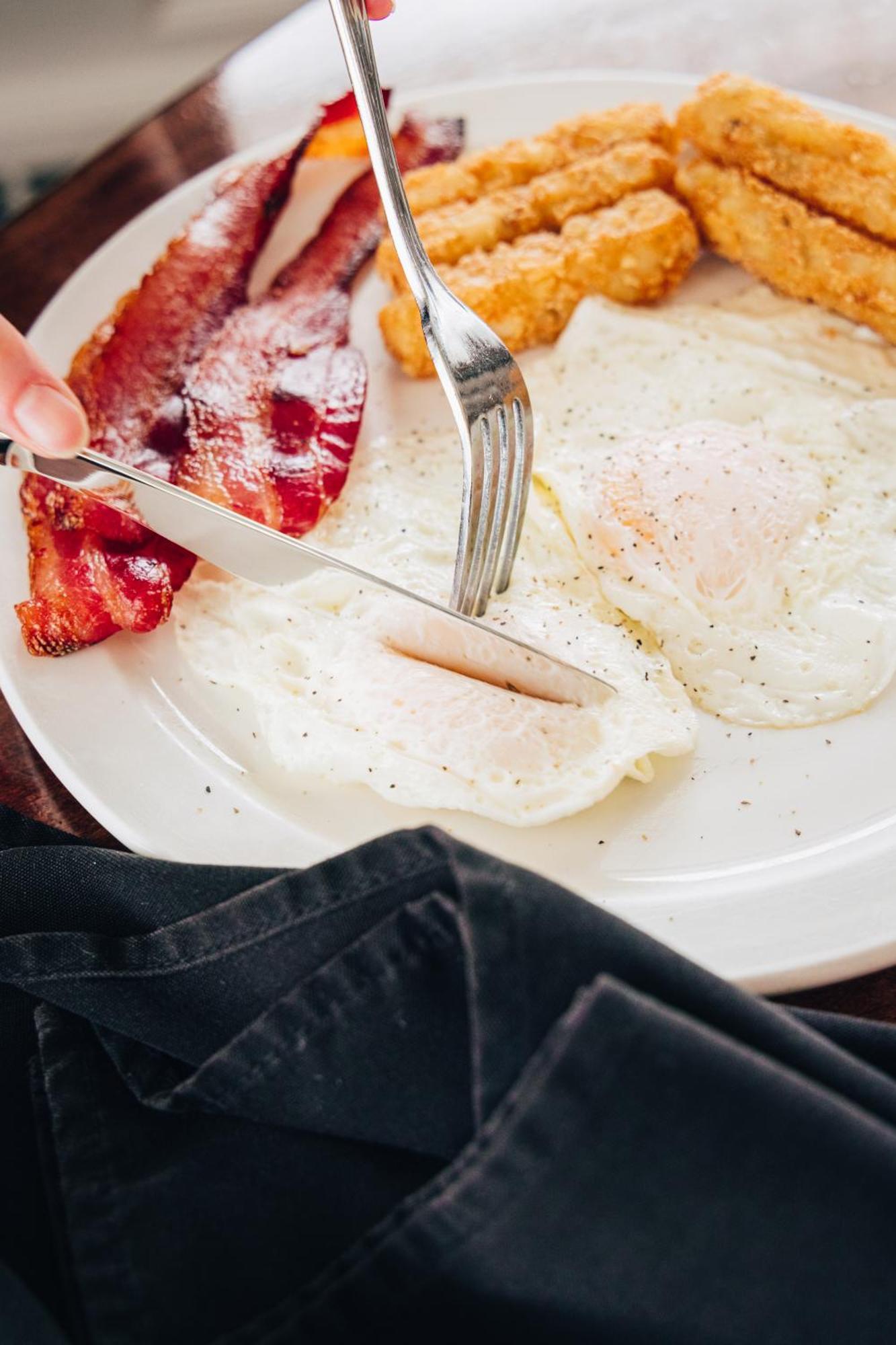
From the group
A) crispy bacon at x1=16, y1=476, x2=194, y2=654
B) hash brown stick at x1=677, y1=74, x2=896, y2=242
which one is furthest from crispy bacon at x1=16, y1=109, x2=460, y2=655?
hash brown stick at x1=677, y1=74, x2=896, y2=242

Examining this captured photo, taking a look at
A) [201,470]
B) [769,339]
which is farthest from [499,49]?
[201,470]

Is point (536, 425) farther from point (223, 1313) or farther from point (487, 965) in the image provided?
point (223, 1313)

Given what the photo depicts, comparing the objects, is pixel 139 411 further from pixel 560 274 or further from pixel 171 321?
pixel 560 274

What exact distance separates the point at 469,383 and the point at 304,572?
0.40 metres

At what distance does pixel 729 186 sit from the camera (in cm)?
233

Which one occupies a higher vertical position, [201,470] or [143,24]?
[143,24]

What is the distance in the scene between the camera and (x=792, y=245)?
2273mm

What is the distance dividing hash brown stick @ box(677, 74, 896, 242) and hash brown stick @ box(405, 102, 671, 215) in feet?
0.38

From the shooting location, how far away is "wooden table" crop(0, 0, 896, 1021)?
2.79 m

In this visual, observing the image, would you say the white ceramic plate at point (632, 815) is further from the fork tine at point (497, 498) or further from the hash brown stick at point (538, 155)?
the hash brown stick at point (538, 155)

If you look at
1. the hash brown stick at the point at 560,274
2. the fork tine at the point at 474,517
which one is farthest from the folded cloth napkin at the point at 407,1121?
the hash brown stick at the point at 560,274

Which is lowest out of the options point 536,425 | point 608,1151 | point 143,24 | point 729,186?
point 608,1151

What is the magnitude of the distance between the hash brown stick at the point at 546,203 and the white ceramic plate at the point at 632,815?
1084 millimetres

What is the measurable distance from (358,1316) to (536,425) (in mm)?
1575
